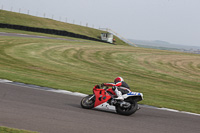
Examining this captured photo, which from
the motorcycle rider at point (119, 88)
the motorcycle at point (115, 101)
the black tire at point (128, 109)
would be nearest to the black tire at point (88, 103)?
the motorcycle at point (115, 101)

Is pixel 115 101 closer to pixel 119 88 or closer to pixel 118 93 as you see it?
pixel 118 93

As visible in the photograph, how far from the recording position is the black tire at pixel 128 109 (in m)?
9.62

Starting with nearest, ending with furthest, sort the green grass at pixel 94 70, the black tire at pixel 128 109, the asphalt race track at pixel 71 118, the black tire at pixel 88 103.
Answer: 1. the asphalt race track at pixel 71 118
2. the black tire at pixel 128 109
3. the black tire at pixel 88 103
4. the green grass at pixel 94 70

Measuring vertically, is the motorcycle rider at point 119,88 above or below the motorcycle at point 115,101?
above

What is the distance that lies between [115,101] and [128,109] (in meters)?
0.51

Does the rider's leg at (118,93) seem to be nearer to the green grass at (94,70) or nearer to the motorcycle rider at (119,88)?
the motorcycle rider at (119,88)

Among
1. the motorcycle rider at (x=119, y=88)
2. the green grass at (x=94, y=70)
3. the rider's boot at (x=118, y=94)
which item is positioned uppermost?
the motorcycle rider at (x=119, y=88)

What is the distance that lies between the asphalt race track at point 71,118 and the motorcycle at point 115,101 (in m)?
0.24

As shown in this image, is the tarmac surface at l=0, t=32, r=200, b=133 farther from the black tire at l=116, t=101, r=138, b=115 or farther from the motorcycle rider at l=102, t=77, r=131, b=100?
the motorcycle rider at l=102, t=77, r=131, b=100

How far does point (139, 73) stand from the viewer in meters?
24.4

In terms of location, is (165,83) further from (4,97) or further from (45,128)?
(45,128)

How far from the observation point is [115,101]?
32.5ft

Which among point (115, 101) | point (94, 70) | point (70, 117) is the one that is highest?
point (115, 101)

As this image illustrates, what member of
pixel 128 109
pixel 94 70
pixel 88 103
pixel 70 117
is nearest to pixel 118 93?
pixel 128 109
